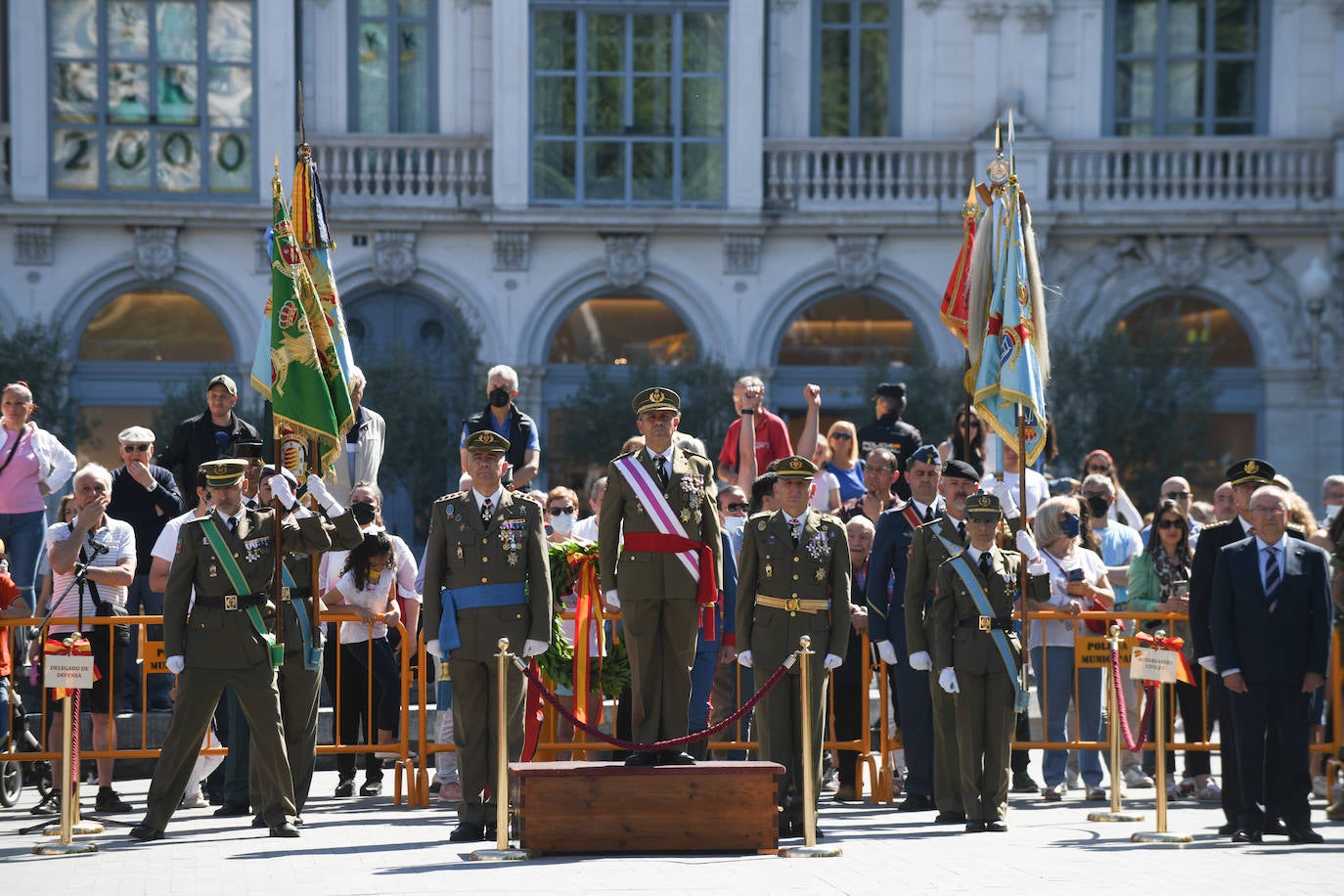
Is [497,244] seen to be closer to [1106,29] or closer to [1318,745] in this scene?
[1106,29]

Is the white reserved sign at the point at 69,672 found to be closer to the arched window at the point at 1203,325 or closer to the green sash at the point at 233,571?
the green sash at the point at 233,571

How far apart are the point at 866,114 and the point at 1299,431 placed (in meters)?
6.78

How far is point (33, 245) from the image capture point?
82.0 feet

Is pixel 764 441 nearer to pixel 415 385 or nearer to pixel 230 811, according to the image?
pixel 230 811

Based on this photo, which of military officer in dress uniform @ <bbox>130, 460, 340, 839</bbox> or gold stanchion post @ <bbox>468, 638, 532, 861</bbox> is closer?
gold stanchion post @ <bbox>468, 638, 532, 861</bbox>

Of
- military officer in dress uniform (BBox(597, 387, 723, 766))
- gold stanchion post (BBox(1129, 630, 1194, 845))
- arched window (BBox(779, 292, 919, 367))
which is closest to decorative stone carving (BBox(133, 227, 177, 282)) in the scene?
arched window (BBox(779, 292, 919, 367))

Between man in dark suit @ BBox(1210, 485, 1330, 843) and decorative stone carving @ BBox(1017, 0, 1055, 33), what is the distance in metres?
15.9

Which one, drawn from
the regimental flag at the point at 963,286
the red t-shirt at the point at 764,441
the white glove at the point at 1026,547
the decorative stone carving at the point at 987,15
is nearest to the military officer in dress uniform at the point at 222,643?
the white glove at the point at 1026,547

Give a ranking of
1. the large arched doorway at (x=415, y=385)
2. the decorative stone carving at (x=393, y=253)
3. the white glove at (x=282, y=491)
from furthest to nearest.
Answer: the decorative stone carving at (x=393, y=253)
the large arched doorway at (x=415, y=385)
the white glove at (x=282, y=491)

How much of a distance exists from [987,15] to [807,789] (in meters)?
17.6

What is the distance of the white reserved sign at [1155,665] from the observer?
10523mm

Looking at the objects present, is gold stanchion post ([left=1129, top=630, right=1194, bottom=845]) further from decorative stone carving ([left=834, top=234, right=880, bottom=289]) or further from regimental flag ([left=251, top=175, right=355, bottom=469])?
decorative stone carving ([left=834, top=234, right=880, bottom=289])

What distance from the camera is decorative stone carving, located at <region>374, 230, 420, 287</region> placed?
25.3 metres

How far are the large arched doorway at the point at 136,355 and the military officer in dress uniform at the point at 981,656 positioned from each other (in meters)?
16.0
